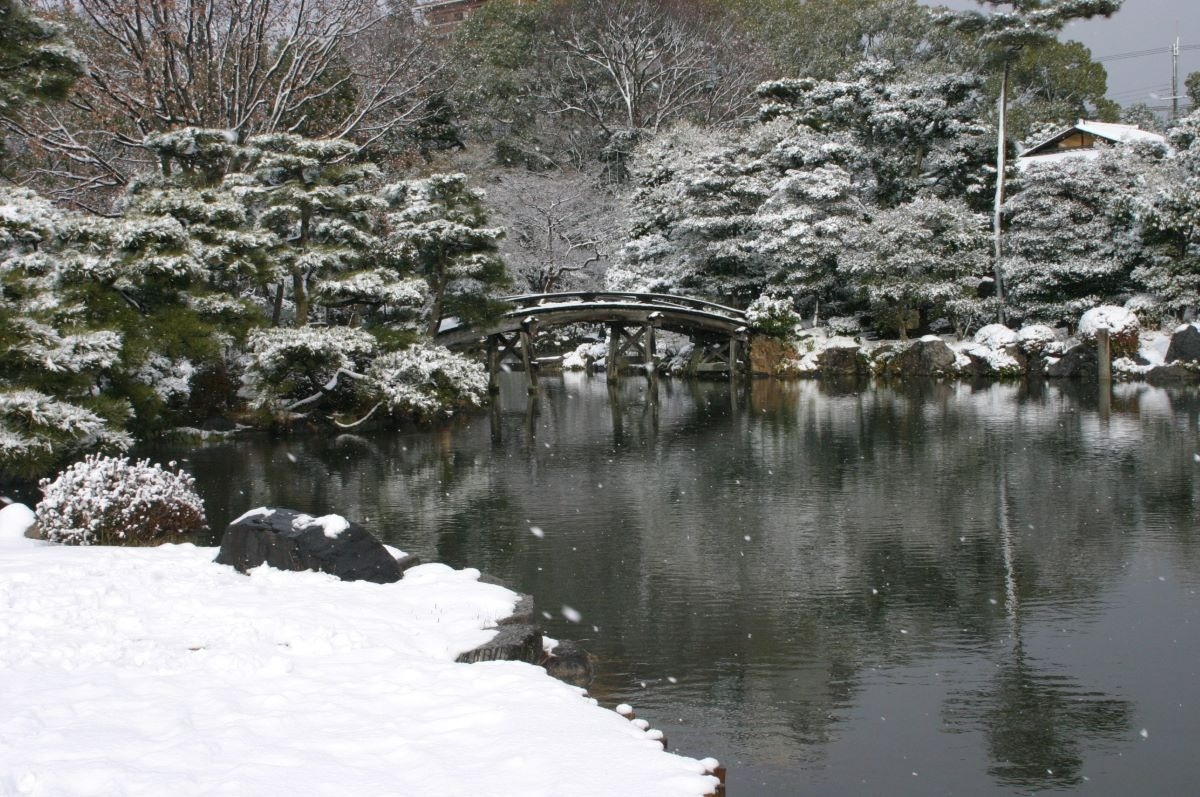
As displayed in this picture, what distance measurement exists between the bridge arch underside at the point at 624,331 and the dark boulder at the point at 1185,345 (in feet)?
37.3

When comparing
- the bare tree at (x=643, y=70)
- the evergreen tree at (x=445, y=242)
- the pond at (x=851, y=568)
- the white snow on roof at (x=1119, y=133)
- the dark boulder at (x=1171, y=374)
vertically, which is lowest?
the pond at (x=851, y=568)

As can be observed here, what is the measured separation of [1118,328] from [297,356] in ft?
65.3

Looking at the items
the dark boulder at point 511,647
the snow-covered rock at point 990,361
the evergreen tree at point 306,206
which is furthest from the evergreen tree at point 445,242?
the dark boulder at point 511,647

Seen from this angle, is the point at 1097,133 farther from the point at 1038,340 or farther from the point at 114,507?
the point at 114,507

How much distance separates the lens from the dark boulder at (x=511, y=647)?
19.7ft

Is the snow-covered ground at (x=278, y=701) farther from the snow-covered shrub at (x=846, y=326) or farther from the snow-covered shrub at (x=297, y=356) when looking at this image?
the snow-covered shrub at (x=846, y=326)

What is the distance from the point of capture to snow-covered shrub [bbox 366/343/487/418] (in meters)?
20.1

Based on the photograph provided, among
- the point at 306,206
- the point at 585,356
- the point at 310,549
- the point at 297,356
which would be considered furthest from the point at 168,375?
the point at 585,356

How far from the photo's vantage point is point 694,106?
4178cm

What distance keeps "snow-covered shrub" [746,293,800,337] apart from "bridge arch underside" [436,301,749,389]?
48cm

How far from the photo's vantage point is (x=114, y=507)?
951 centimetres

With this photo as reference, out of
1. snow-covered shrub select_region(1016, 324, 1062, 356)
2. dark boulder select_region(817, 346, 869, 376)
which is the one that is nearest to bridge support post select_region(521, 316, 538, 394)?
dark boulder select_region(817, 346, 869, 376)

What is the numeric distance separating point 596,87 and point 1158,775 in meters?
39.8

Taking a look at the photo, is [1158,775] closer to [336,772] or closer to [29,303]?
[336,772]
